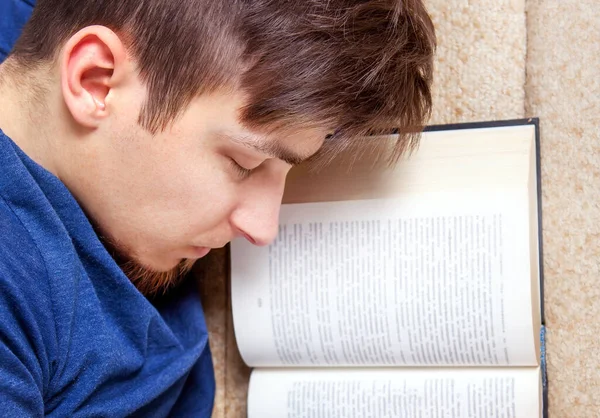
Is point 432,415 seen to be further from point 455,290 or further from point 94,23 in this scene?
point 94,23

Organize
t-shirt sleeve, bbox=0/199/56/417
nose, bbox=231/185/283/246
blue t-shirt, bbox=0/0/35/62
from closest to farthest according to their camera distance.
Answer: t-shirt sleeve, bbox=0/199/56/417 → nose, bbox=231/185/283/246 → blue t-shirt, bbox=0/0/35/62

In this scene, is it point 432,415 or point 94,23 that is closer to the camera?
point 94,23

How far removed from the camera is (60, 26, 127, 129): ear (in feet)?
2.17

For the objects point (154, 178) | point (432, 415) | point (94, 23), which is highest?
point (94, 23)

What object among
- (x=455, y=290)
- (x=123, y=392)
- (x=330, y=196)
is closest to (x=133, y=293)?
(x=123, y=392)

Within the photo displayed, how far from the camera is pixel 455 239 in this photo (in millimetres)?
792

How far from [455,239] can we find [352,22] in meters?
0.27

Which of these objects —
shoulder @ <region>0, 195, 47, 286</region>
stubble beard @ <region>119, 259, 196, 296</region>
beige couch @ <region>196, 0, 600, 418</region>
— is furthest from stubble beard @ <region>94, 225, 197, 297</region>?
beige couch @ <region>196, 0, 600, 418</region>

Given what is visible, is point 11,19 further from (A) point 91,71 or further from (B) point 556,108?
(B) point 556,108

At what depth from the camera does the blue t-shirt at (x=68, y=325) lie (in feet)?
2.14

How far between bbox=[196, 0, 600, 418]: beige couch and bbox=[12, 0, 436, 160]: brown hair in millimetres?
180

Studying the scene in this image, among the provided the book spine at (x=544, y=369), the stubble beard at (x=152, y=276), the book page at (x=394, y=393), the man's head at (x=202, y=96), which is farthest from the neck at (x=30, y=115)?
the book spine at (x=544, y=369)

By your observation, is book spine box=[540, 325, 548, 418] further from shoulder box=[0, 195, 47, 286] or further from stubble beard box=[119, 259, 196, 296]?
shoulder box=[0, 195, 47, 286]

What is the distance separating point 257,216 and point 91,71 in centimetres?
22
